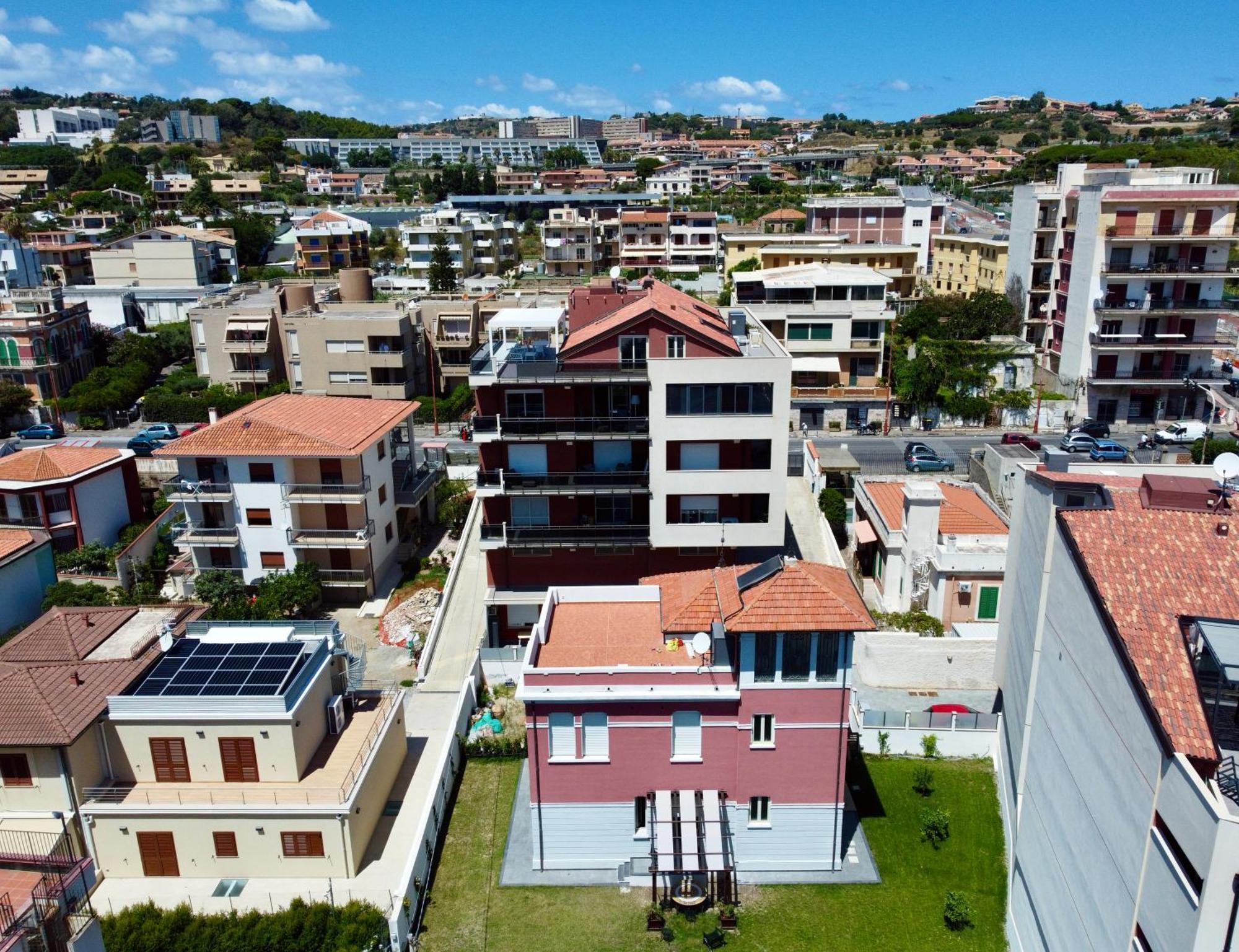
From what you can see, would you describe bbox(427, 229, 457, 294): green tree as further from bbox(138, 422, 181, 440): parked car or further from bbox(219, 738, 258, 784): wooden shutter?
bbox(219, 738, 258, 784): wooden shutter

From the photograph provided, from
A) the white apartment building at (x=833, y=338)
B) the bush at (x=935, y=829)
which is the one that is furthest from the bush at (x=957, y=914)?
the white apartment building at (x=833, y=338)

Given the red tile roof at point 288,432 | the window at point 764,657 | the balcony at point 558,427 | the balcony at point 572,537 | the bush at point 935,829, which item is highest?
the balcony at point 558,427

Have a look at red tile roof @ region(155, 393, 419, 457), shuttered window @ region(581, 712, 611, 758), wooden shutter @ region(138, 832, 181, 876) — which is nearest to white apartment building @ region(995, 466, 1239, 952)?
shuttered window @ region(581, 712, 611, 758)

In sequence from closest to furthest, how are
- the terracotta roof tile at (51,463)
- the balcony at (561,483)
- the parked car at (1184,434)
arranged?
1. the balcony at (561,483)
2. the terracotta roof tile at (51,463)
3. the parked car at (1184,434)

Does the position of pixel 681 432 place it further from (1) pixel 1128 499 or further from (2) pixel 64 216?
(2) pixel 64 216

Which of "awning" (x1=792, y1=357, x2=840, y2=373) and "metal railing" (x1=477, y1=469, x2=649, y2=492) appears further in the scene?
"awning" (x1=792, y1=357, x2=840, y2=373)

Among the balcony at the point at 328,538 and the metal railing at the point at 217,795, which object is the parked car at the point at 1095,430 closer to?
the balcony at the point at 328,538

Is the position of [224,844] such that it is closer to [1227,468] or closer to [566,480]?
[566,480]

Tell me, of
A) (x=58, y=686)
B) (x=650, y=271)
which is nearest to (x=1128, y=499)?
(x=58, y=686)
